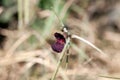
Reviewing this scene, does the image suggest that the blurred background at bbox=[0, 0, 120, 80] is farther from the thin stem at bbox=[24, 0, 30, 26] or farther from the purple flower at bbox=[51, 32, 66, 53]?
the purple flower at bbox=[51, 32, 66, 53]

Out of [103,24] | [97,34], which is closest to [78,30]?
[97,34]

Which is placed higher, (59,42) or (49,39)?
(59,42)

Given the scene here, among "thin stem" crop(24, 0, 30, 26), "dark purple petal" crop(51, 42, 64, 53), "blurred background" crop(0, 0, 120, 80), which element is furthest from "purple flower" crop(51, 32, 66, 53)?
"thin stem" crop(24, 0, 30, 26)

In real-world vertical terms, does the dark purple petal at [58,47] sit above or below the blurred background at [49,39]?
above

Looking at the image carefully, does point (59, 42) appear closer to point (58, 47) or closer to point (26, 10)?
point (58, 47)

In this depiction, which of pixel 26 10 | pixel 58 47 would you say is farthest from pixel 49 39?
pixel 58 47

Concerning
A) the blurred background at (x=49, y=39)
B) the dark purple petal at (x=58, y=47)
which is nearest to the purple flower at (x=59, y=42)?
the dark purple petal at (x=58, y=47)

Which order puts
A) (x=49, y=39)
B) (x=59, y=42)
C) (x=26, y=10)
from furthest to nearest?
1. (x=49, y=39)
2. (x=26, y=10)
3. (x=59, y=42)

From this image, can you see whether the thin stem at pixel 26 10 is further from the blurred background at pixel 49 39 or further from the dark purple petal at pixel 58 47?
the dark purple petal at pixel 58 47
